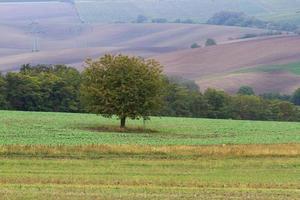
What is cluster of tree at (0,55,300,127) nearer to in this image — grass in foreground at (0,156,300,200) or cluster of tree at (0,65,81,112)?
cluster of tree at (0,65,81,112)

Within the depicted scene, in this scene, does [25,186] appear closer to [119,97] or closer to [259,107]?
[119,97]

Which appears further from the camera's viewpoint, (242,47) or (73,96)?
(242,47)

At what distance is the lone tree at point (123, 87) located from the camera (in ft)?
167

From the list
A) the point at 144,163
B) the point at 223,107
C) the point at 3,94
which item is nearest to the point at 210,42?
the point at 223,107

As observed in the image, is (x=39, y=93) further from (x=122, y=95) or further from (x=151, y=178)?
(x=151, y=178)

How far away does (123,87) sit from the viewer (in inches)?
2005

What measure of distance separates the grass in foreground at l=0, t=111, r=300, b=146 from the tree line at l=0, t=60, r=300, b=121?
3.17 m

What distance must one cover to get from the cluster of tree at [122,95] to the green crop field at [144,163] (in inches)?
86.7

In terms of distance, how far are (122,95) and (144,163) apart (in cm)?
1720

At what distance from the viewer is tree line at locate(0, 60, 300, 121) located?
51.6 meters

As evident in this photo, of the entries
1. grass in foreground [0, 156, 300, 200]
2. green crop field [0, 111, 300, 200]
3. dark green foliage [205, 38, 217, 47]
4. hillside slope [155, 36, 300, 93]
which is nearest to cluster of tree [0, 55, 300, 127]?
green crop field [0, 111, 300, 200]

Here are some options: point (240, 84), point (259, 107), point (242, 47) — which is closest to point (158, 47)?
point (242, 47)

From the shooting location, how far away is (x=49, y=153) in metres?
35.5

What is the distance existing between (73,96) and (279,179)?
67.8 m
